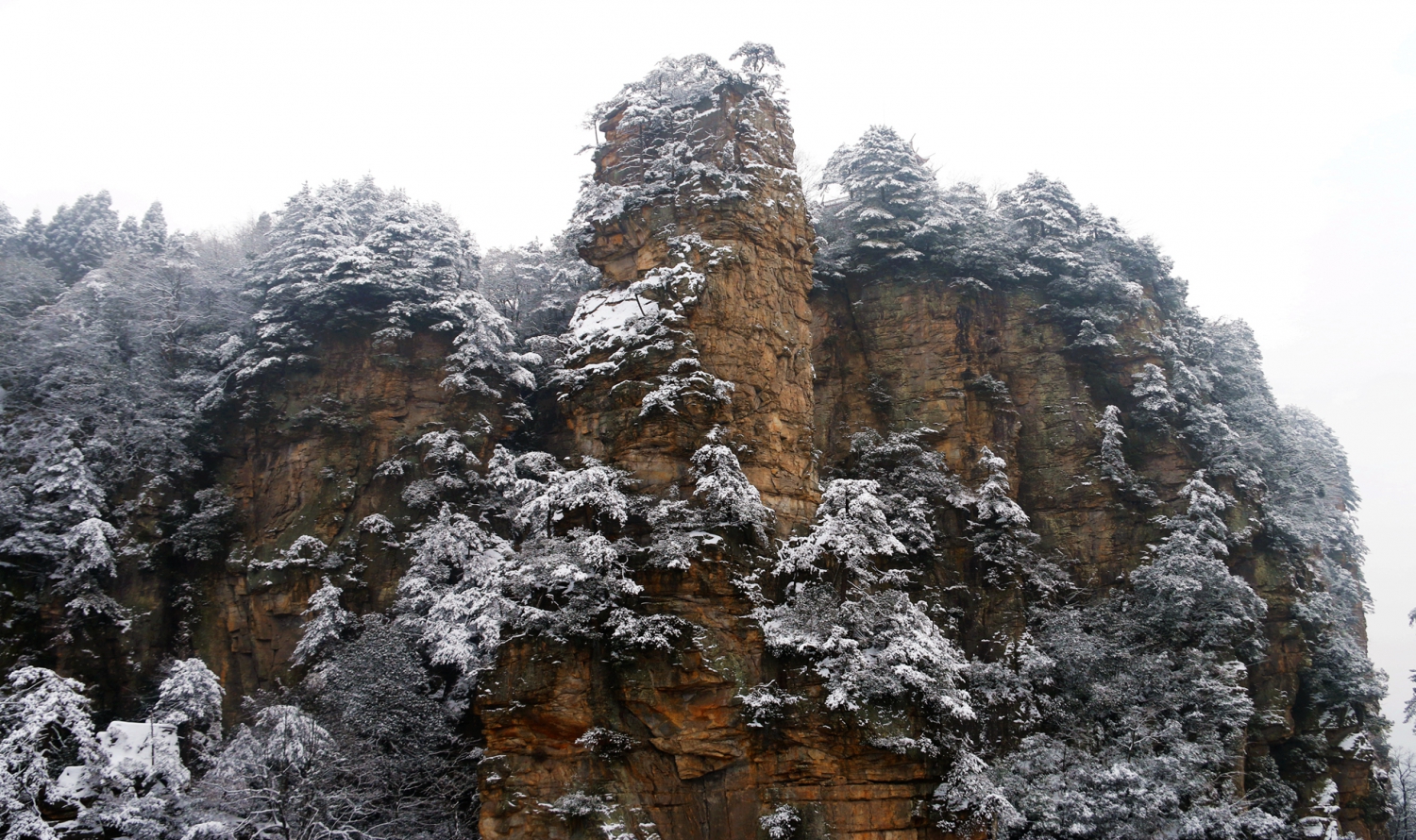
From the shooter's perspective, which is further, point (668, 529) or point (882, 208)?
point (882, 208)

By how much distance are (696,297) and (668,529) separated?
6556 millimetres

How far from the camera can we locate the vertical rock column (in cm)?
2133

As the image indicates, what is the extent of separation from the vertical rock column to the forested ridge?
5.7 inches

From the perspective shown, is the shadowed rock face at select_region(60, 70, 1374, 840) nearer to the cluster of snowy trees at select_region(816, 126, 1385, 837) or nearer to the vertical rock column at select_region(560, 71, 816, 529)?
the vertical rock column at select_region(560, 71, 816, 529)

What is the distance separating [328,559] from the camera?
23.3 metres

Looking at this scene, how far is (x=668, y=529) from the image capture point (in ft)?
64.6

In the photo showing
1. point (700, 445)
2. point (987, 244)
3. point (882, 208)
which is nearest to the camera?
point (700, 445)

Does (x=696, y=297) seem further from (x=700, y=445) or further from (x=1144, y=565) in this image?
(x=1144, y=565)

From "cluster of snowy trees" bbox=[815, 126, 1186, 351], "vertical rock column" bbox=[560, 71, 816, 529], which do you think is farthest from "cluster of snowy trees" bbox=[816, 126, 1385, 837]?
"vertical rock column" bbox=[560, 71, 816, 529]

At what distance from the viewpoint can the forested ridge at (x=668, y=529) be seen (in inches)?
719

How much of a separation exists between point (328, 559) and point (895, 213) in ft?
72.8

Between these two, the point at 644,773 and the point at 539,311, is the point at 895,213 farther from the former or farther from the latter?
the point at 644,773

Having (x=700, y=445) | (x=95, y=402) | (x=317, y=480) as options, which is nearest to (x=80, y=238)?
(x=95, y=402)

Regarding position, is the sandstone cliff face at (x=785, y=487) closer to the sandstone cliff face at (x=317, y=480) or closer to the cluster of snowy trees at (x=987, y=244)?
the cluster of snowy trees at (x=987, y=244)
